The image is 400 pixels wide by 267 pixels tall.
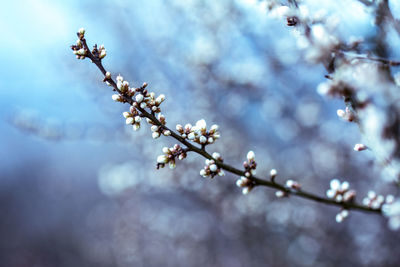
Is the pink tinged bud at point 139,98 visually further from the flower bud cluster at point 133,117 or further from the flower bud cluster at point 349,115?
the flower bud cluster at point 349,115

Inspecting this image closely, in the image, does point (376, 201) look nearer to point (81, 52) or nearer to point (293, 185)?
point (293, 185)

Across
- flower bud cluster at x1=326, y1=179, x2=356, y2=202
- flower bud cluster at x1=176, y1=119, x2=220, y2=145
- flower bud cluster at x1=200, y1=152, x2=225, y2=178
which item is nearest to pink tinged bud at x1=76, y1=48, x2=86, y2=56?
flower bud cluster at x1=176, y1=119, x2=220, y2=145

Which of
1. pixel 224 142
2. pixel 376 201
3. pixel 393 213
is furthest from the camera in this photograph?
pixel 224 142

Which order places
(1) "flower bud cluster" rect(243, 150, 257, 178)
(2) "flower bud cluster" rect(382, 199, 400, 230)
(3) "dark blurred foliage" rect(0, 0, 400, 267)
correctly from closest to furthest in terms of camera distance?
1. (2) "flower bud cluster" rect(382, 199, 400, 230)
2. (1) "flower bud cluster" rect(243, 150, 257, 178)
3. (3) "dark blurred foliage" rect(0, 0, 400, 267)

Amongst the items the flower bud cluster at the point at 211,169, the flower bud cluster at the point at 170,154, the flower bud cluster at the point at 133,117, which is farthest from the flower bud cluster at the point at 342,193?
the flower bud cluster at the point at 133,117

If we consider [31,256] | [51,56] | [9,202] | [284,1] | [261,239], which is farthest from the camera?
[9,202]

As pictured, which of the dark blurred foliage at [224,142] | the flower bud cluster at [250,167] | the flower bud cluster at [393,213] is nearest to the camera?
the flower bud cluster at [393,213]

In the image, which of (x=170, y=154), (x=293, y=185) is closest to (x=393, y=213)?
(x=293, y=185)

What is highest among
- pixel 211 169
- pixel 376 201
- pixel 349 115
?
pixel 349 115

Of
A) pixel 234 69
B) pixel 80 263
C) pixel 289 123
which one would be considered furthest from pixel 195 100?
pixel 80 263

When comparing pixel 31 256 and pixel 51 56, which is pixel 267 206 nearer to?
pixel 51 56

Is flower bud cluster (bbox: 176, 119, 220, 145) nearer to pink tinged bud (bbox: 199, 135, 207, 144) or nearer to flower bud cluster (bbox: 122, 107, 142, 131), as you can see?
pink tinged bud (bbox: 199, 135, 207, 144)
